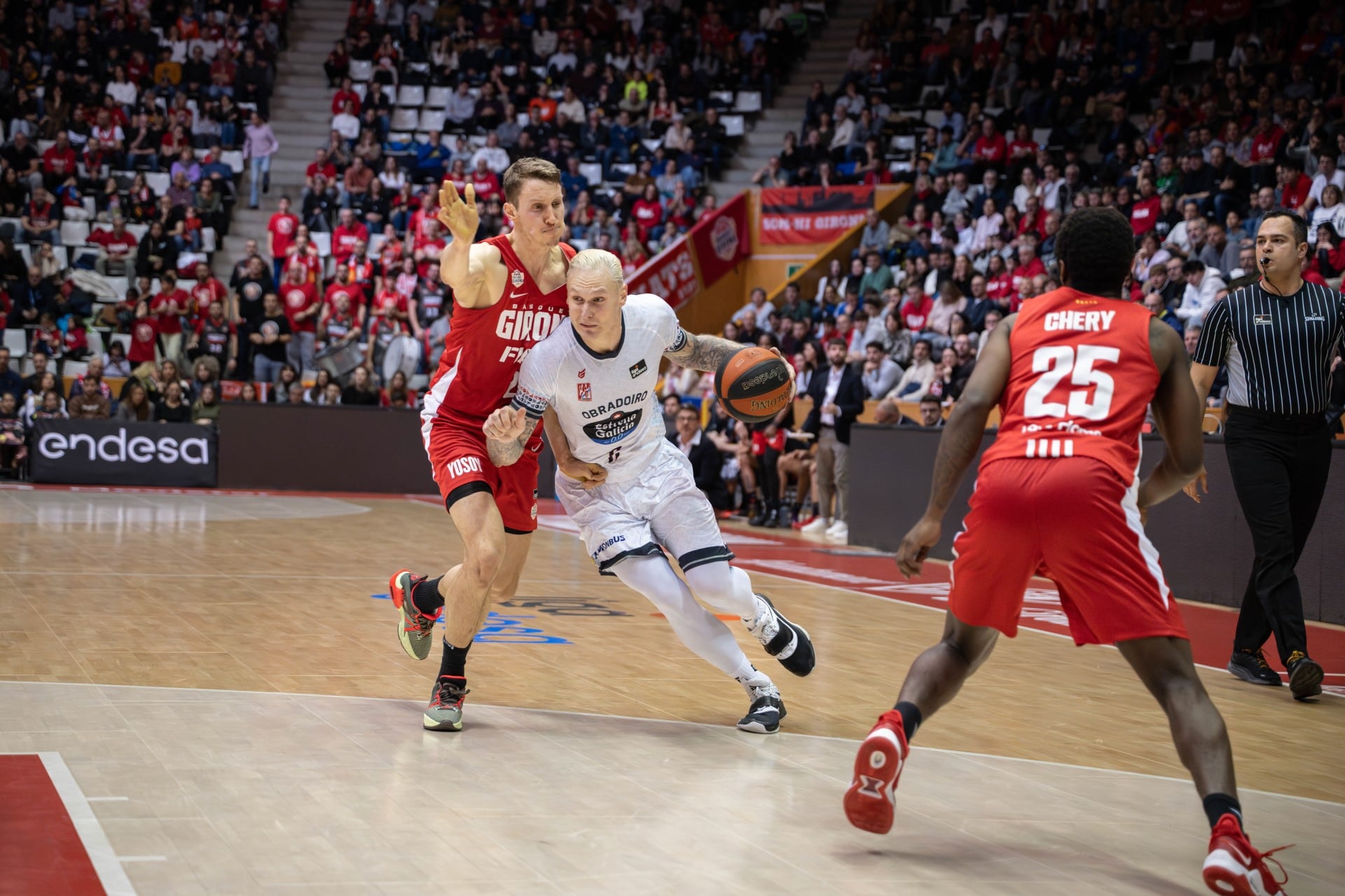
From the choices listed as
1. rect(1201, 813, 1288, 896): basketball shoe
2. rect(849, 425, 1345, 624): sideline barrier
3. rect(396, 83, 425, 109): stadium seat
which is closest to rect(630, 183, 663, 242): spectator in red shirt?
rect(396, 83, 425, 109): stadium seat

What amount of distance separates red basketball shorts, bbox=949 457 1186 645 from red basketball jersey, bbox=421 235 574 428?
214cm

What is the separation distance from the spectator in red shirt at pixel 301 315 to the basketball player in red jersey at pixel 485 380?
583 inches

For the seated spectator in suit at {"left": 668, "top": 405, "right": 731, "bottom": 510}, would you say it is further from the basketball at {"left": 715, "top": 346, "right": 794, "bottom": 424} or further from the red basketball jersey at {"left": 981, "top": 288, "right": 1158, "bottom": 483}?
the red basketball jersey at {"left": 981, "top": 288, "right": 1158, "bottom": 483}

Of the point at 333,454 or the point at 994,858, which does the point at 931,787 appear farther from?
the point at 333,454

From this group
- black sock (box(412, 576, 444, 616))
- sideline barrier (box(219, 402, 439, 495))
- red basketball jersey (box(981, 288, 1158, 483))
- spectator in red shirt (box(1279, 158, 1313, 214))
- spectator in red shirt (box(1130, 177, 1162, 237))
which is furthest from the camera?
sideline barrier (box(219, 402, 439, 495))

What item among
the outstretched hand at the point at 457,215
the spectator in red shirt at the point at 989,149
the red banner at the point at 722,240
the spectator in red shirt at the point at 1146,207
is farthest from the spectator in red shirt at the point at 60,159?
the outstretched hand at the point at 457,215

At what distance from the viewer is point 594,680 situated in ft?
20.2

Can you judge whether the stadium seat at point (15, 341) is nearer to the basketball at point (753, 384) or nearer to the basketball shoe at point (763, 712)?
the basketball at point (753, 384)

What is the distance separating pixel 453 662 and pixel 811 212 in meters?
17.2

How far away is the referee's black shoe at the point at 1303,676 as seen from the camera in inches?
241

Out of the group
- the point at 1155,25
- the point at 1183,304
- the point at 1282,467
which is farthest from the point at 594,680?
the point at 1155,25

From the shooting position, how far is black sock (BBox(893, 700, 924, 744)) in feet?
12.1

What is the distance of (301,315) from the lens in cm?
1966

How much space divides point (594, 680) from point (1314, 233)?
418 inches
